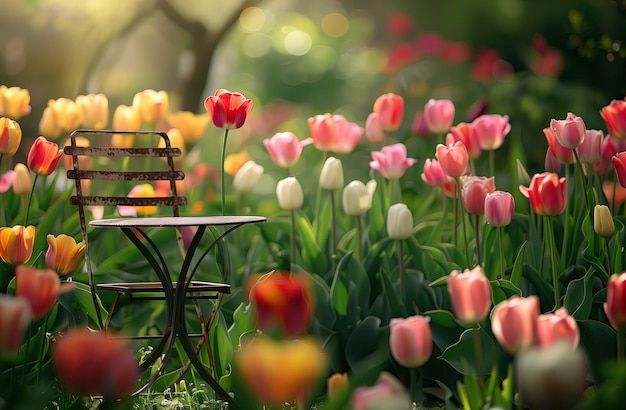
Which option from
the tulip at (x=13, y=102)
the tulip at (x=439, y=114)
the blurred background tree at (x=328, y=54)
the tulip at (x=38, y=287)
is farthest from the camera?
the blurred background tree at (x=328, y=54)

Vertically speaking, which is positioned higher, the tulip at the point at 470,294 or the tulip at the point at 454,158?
the tulip at the point at 454,158

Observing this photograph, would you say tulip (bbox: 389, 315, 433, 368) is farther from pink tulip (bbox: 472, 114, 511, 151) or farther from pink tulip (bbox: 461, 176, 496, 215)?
pink tulip (bbox: 472, 114, 511, 151)

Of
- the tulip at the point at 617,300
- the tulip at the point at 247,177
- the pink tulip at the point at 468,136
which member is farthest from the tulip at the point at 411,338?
the tulip at the point at 247,177

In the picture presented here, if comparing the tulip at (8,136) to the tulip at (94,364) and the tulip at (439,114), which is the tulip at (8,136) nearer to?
the tulip at (439,114)

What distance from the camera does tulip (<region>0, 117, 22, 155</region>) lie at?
3.10m

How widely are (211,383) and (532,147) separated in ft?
15.7

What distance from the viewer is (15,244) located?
98.0 inches

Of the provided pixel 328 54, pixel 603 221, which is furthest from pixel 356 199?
pixel 328 54

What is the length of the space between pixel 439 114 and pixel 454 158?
2.89 ft

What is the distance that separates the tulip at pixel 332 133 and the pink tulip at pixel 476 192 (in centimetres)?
88

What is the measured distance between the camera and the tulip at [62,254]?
2619 mm

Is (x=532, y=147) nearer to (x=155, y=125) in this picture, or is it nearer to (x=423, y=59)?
(x=423, y=59)

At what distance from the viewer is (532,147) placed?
702 cm

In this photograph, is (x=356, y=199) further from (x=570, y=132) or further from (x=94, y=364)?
(x=94, y=364)
